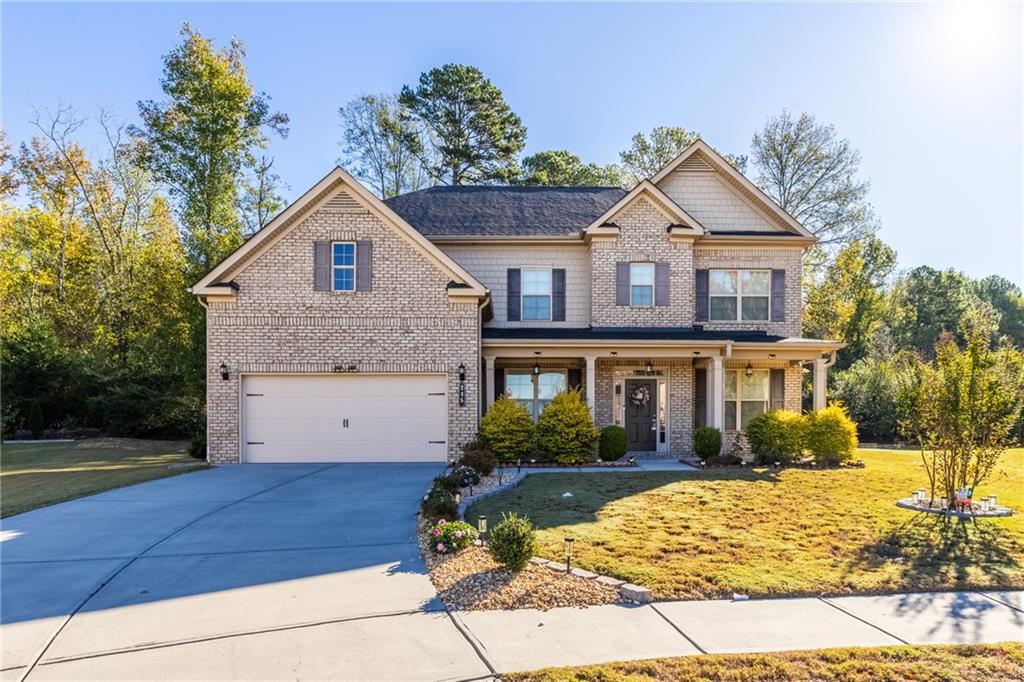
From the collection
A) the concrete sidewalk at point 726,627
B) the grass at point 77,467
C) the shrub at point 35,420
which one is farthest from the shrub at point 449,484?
the shrub at point 35,420

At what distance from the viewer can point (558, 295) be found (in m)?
17.1

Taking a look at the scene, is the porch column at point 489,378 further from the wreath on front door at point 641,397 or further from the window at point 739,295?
the window at point 739,295

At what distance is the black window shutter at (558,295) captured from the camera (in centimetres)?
1706

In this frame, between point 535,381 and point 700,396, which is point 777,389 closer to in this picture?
point 700,396

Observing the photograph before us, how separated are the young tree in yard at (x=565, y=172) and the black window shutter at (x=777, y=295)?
19580mm

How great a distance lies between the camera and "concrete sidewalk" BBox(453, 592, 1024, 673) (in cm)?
445

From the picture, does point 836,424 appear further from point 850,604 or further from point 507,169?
point 507,169

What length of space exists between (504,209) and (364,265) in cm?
585

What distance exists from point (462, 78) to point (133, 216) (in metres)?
19.8

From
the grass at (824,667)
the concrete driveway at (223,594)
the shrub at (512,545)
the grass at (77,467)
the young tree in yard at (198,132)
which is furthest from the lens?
the young tree in yard at (198,132)

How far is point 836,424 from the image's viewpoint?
13820 millimetres

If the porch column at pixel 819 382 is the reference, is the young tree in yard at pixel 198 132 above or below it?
above

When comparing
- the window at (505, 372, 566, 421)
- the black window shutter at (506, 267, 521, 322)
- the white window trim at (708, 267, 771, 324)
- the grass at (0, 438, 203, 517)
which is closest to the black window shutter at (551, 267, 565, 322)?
the black window shutter at (506, 267, 521, 322)

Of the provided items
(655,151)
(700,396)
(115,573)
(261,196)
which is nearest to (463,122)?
(655,151)
